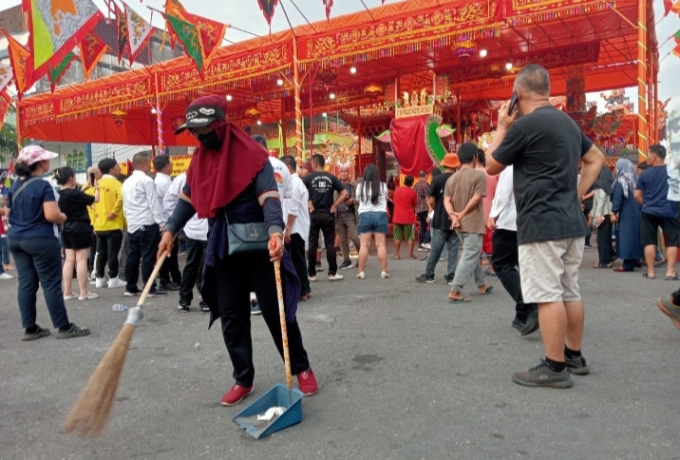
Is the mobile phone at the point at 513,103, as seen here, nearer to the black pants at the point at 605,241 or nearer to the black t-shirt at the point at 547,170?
the black t-shirt at the point at 547,170

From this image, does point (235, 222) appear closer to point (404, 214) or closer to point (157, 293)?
point (157, 293)

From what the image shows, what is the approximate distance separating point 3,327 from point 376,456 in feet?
15.4

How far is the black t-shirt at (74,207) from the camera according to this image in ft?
20.5

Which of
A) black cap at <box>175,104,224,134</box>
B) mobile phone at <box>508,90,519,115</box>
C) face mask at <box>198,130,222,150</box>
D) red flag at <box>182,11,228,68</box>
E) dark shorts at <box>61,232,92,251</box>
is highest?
red flag at <box>182,11,228,68</box>

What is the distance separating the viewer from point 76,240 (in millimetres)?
6320

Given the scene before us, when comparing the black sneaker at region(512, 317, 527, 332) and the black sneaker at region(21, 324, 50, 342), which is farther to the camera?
the black sneaker at region(21, 324, 50, 342)

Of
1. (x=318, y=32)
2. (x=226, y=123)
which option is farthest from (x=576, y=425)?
(x=318, y=32)

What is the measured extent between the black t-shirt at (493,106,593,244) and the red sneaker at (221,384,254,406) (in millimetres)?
1926

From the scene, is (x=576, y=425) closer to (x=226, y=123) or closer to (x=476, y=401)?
(x=476, y=401)

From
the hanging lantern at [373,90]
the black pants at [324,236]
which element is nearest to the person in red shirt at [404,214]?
the black pants at [324,236]

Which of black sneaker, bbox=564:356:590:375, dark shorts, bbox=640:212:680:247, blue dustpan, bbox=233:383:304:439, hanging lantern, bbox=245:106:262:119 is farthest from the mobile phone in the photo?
hanging lantern, bbox=245:106:262:119

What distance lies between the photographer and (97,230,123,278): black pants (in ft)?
23.5

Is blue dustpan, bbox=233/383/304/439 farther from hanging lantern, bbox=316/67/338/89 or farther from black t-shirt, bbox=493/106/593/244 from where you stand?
hanging lantern, bbox=316/67/338/89

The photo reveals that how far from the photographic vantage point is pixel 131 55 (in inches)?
509
